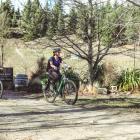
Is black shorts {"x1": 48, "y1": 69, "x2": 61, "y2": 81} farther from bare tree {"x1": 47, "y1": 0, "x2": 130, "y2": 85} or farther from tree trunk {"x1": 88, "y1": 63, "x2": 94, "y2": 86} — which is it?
tree trunk {"x1": 88, "y1": 63, "x2": 94, "y2": 86}

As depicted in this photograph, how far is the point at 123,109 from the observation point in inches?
483

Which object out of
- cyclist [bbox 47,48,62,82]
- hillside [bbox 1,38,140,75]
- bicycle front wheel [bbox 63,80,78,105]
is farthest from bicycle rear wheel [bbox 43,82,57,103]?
hillside [bbox 1,38,140,75]

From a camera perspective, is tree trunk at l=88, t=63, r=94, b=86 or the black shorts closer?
the black shorts

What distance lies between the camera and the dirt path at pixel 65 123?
8.88 meters

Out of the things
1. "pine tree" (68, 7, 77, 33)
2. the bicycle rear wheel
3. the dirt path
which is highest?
"pine tree" (68, 7, 77, 33)

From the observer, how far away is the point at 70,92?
13781 mm

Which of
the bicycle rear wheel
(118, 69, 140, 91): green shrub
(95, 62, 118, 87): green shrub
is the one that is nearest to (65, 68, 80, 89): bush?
(95, 62, 118, 87): green shrub

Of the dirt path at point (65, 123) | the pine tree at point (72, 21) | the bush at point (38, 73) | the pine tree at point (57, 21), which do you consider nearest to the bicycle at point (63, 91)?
the dirt path at point (65, 123)

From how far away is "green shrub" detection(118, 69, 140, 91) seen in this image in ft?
58.1

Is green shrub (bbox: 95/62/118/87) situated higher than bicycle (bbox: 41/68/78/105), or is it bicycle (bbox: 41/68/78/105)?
green shrub (bbox: 95/62/118/87)

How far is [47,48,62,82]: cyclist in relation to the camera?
1395 centimetres

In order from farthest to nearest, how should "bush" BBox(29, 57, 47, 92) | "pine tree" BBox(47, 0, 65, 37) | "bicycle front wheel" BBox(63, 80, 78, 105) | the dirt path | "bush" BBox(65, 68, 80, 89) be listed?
"bush" BBox(29, 57, 47, 92), "bush" BBox(65, 68, 80, 89), "pine tree" BBox(47, 0, 65, 37), "bicycle front wheel" BBox(63, 80, 78, 105), the dirt path

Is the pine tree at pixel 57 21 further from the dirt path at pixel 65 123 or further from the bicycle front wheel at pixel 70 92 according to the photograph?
the dirt path at pixel 65 123

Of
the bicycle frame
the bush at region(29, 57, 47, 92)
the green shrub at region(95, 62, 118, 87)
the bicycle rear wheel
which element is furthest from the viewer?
the bush at region(29, 57, 47, 92)
